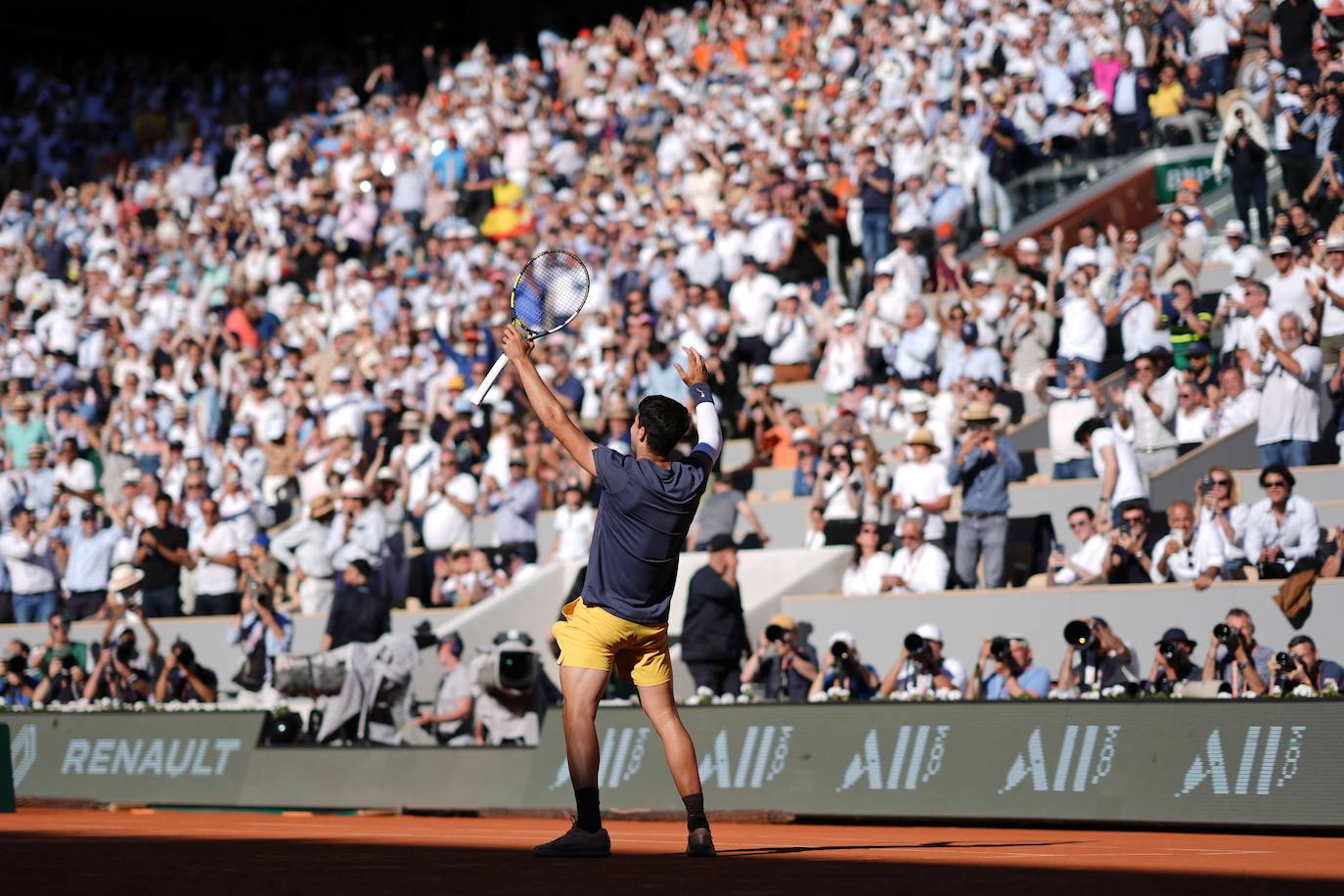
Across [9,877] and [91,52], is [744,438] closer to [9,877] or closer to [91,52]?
[9,877]

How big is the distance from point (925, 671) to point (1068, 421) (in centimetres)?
341

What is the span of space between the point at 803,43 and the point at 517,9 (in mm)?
12091

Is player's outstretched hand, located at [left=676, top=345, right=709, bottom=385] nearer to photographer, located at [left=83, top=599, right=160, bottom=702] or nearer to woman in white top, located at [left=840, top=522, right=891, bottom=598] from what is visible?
woman in white top, located at [left=840, top=522, right=891, bottom=598]

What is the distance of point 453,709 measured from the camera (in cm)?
1645

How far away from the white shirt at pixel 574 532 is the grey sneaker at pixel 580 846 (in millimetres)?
10235

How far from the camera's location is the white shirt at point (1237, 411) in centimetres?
1672

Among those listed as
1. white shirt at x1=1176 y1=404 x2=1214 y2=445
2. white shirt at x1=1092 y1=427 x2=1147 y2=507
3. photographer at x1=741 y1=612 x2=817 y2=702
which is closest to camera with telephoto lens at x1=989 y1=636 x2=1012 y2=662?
photographer at x1=741 y1=612 x2=817 y2=702

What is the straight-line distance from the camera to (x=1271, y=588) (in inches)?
567

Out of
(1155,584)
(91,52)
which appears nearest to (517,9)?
(91,52)

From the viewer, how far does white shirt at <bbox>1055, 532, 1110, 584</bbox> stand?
52.1 feet

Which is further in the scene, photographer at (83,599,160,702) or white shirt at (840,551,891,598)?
photographer at (83,599,160,702)

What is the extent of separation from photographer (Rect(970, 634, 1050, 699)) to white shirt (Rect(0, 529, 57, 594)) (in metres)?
12.5

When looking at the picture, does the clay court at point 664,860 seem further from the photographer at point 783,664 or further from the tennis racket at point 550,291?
the photographer at point 783,664

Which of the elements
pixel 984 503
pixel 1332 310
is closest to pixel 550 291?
pixel 984 503
